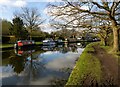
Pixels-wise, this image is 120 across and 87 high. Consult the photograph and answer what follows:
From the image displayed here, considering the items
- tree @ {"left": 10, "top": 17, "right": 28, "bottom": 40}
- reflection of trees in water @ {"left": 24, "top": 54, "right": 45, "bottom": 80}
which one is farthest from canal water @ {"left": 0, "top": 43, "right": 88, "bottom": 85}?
tree @ {"left": 10, "top": 17, "right": 28, "bottom": 40}

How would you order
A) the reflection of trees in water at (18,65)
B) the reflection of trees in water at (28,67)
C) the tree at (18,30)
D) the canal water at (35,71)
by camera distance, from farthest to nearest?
1. the tree at (18,30)
2. the reflection of trees in water at (18,65)
3. the reflection of trees in water at (28,67)
4. the canal water at (35,71)

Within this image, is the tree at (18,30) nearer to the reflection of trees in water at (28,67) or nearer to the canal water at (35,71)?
the canal water at (35,71)

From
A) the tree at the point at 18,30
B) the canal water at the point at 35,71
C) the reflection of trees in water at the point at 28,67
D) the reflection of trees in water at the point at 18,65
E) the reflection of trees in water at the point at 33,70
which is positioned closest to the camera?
the canal water at the point at 35,71

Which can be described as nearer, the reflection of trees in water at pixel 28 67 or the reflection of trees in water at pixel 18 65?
the reflection of trees in water at pixel 28 67

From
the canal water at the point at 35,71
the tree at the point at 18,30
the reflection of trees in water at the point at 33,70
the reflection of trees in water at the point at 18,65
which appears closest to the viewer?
the canal water at the point at 35,71

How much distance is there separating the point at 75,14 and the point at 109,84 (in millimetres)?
15172

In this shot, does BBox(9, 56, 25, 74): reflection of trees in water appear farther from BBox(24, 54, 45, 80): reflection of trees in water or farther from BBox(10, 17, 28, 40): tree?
BBox(10, 17, 28, 40): tree

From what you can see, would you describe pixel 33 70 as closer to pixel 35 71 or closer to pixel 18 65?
pixel 35 71

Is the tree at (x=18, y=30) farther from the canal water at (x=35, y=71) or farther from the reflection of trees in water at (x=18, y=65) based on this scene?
the reflection of trees in water at (x=18, y=65)

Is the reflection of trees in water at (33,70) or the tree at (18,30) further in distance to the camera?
the tree at (18,30)

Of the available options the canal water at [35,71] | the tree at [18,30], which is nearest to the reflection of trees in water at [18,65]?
the canal water at [35,71]

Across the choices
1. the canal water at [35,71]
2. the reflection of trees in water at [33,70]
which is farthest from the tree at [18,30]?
the reflection of trees in water at [33,70]

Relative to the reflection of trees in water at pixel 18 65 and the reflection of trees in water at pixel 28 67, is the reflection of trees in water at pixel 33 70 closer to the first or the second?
the reflection of trees in water at pixel 28 67

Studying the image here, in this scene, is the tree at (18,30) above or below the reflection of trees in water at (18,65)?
above
